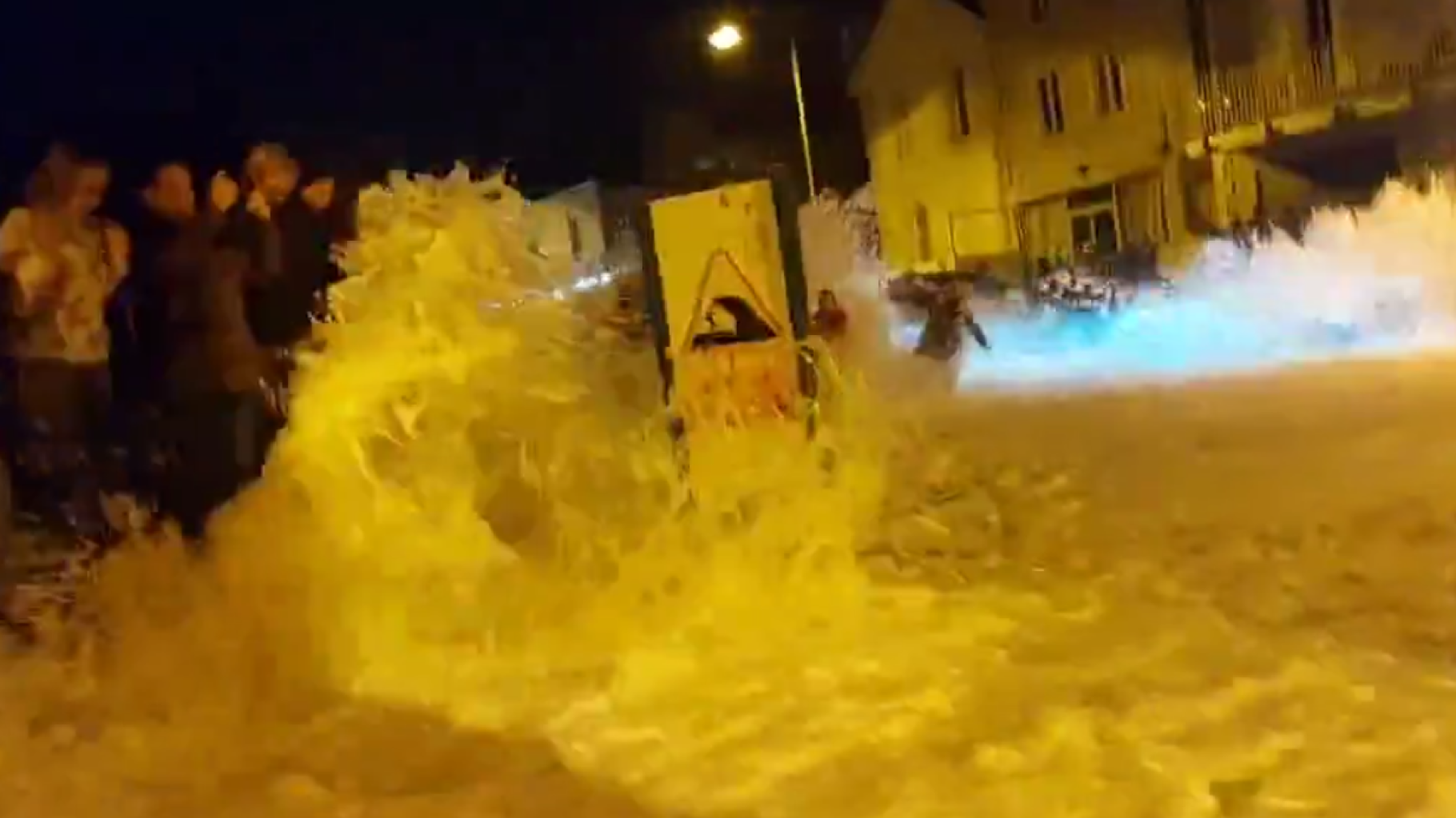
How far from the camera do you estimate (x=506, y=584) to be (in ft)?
5.03

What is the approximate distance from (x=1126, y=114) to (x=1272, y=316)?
0.57m

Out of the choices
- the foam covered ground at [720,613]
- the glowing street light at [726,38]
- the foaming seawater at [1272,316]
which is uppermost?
the glowing street light at [726,38]

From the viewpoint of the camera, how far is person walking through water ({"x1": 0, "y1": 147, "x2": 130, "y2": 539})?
5.47ft

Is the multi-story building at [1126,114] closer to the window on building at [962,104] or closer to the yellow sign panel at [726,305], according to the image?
the window on building at [962,104]

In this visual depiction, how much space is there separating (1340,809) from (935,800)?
0.80 ft

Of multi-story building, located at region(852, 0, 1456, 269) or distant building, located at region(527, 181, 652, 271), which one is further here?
multi-story building, located at region(852, 0, 1456, 269)

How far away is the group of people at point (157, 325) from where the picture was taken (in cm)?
169

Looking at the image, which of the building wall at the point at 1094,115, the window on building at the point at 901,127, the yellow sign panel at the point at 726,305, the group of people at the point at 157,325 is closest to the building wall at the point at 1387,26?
the building wall at the point at 1094,115

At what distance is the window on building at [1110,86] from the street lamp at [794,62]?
39 centimetres

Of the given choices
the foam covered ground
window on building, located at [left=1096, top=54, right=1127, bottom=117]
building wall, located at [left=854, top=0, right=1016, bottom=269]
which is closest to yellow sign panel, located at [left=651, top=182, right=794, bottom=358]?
the foam covered ground

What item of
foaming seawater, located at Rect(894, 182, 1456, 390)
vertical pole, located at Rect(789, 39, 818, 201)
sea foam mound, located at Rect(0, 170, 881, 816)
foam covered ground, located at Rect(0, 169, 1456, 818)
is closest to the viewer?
foam covered ground, located at Rect(0, 169, 1456, 818)

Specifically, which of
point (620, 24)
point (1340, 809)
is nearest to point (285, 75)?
point (620, 24)

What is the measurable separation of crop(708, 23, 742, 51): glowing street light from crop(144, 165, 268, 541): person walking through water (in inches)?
25.1

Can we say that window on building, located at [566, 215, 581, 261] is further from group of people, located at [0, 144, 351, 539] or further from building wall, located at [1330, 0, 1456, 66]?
building wall, located at [1330, 0, 1456, 66]
